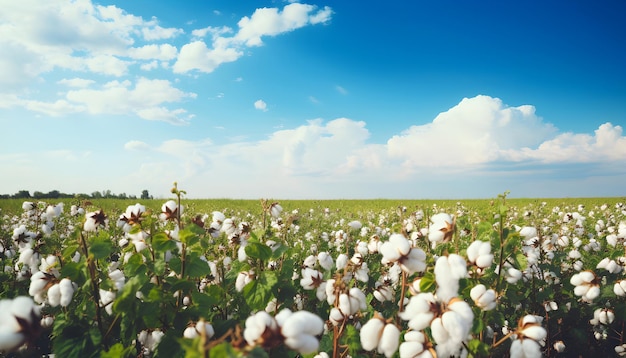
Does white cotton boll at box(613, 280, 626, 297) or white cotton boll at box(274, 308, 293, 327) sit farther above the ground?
white cotton boll at box(274, 308, 293, 327)

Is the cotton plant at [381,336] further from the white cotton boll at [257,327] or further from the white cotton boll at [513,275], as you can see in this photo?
the white cotton boll at [513,275]

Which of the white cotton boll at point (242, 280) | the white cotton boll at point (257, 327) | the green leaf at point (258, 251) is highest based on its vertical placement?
the green leaf at point (258, 251)

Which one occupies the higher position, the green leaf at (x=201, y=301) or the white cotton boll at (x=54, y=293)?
the white cotton boll at (x=54, y=293)

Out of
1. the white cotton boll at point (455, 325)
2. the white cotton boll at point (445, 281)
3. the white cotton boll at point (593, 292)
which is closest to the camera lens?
the white cotton boll at point (455, 325)

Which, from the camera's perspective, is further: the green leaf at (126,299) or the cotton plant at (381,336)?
the green leaf at (126,299)

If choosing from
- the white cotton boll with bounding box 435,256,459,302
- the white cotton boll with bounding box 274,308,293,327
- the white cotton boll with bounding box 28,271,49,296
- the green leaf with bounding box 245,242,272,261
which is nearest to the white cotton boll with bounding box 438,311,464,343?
the white cotton boll with bounding box 435,256,459,302

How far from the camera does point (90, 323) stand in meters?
2.65

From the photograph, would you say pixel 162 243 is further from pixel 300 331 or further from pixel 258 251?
pixel 300 331

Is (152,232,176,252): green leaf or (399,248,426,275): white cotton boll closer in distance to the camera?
(399,248,426,275): white cotton boll

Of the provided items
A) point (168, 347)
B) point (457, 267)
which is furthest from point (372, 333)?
point (168, 347)

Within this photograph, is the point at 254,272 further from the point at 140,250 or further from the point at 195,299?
the point at 140,250

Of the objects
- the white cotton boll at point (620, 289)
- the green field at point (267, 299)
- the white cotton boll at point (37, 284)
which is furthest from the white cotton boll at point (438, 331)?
the white cotton boll at point (620, 289)

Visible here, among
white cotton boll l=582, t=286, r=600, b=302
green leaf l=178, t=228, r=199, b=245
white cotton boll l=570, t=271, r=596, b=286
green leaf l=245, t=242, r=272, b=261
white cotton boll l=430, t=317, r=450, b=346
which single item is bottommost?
white cotton boll l=582, t=286, r=600, b=302

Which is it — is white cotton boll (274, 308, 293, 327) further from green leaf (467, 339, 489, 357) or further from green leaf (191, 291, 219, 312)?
green leaf (467, 339, 489, 357)
